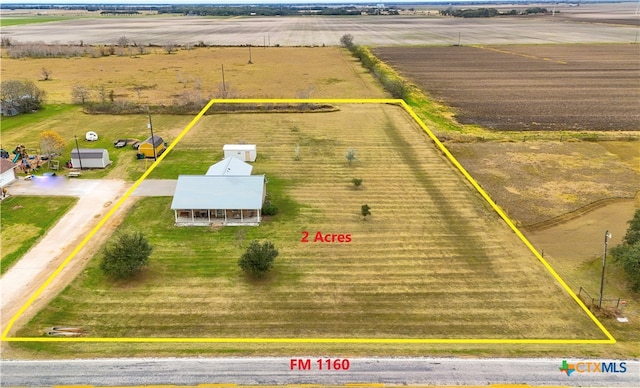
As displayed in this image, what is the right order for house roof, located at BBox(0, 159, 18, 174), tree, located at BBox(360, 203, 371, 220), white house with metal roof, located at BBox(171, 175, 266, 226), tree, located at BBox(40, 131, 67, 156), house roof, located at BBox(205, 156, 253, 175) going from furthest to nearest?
tree, located at BBox(40, 131, 67, 156)
house roof, located at BBox(0, 159, 18, 174)
house roof, located at BBox(205, 156, 253, 175)
tree, located at BBox(360, 203, 371, 220)
white house with metal roof, located at BBox(171, 175, 266, 226)

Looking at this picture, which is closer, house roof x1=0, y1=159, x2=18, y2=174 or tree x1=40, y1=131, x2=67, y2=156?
house roof x1=0, y1=159, x2=18, y2=174

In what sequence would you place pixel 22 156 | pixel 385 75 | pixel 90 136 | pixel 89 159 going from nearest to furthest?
pixel 89 159, pixel 22 156, pixel 90 136, pixel 385 75

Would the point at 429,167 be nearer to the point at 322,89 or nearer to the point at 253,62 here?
the point at 322,89

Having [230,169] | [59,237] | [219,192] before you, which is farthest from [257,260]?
[59,237]

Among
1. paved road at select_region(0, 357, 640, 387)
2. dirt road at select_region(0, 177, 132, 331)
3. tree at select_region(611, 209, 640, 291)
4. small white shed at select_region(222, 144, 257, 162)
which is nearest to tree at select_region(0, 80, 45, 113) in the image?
dirt road at select_region(0, 177, 132, 331)

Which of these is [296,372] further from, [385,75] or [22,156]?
[385,75]

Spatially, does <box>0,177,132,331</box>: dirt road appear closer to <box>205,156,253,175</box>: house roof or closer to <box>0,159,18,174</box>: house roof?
<box>0,159,18,174</box>: house roof
